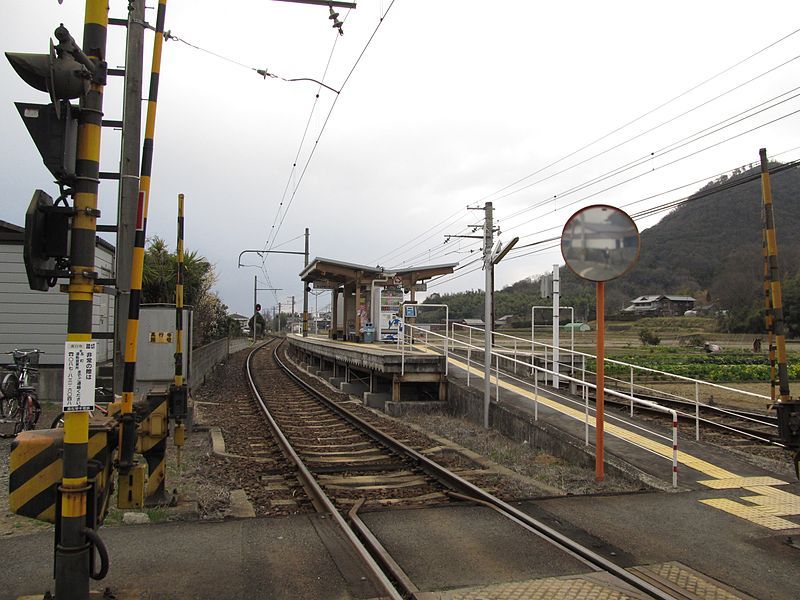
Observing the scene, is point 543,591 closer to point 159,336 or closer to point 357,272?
point 159,336

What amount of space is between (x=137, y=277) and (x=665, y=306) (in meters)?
78.8

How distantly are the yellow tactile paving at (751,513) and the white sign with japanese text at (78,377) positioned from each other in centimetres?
554

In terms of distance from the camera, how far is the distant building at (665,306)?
242 feet

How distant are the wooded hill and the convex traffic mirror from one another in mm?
43584

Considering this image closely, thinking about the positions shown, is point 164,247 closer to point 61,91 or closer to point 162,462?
point 162,462

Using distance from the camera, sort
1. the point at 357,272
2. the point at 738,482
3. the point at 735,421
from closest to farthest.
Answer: the point at 738,482 → the point at 735,421 → the point at 357,272

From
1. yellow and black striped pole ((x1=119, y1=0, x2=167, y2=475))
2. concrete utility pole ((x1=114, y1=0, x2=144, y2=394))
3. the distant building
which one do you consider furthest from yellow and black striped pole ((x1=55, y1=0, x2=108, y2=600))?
the distant building

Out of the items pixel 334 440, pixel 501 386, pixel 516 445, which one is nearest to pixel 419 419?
pixel 501 386

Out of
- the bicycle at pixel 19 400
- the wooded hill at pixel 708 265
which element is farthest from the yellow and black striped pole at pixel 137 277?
the wooded hill at pixel 708 265

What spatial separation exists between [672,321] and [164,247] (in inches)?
2323

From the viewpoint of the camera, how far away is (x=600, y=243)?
6969 mm

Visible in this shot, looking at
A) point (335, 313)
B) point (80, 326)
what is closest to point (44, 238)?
point (80, 326)

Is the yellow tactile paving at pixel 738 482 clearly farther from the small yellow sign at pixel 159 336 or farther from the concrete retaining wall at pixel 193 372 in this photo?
the concrete retaining wall at pixel 193 372

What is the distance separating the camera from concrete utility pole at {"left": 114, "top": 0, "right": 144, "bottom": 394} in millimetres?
5977
